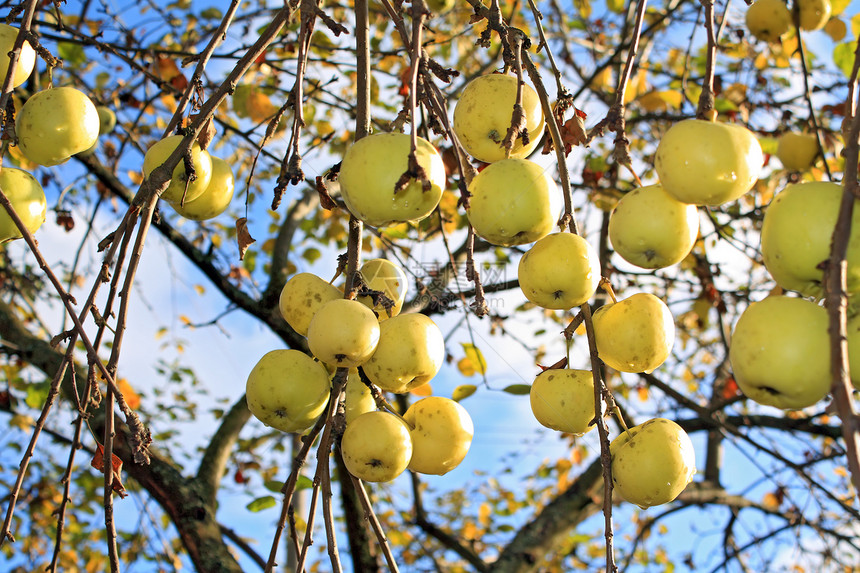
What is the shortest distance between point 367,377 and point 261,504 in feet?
3.24

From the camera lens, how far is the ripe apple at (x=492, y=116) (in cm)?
139

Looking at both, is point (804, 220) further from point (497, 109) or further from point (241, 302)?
point (241, 302)

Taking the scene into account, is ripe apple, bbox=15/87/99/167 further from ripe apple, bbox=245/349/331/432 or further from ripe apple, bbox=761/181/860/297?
ripe apple, bbox=761/181/860/297

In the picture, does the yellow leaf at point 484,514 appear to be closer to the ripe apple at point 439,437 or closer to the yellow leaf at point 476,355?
the yellow leaf at point 476,355

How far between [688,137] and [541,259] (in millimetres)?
337

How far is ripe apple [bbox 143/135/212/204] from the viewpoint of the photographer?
53.6 inches

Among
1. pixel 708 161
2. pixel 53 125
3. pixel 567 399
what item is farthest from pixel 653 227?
pixel 53 125

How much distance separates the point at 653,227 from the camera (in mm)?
1232

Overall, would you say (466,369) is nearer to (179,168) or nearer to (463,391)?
(463,391)

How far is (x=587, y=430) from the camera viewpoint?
54.7 inches

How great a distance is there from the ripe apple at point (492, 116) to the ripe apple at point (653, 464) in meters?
0.64

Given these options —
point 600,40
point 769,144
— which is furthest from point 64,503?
point 600,40

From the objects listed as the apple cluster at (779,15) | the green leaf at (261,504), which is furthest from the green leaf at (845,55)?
the green leaf at (261,504)

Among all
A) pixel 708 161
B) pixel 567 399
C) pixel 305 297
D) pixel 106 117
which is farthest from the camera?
pixel 106 117
